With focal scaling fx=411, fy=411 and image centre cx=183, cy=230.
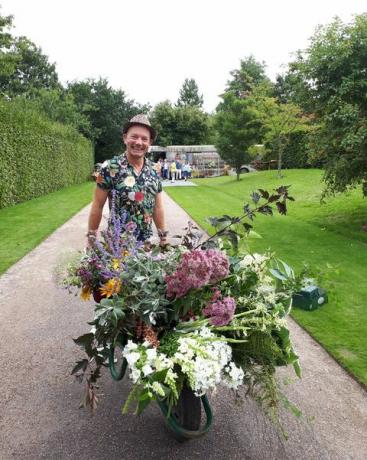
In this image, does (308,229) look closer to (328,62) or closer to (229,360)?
(328,62)

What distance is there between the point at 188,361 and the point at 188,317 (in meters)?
0.34

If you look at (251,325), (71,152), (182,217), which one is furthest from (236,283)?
(71,152)

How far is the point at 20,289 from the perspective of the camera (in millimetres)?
6016

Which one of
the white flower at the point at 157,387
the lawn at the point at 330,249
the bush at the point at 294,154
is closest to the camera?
the white flower at the point at 157,387

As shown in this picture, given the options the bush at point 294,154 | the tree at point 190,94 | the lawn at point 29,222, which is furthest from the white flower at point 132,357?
the tree at point 190,94

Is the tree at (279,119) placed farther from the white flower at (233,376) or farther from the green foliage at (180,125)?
the green foliage at (180,125)

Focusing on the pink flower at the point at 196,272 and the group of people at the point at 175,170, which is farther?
the group of people at the point at 175,170

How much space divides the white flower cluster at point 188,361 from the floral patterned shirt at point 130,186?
4.72ft

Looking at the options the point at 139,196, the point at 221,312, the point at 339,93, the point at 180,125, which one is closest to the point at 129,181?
the point at 139,196

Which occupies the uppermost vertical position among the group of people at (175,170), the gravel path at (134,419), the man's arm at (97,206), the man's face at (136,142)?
the man's face at (136,142)

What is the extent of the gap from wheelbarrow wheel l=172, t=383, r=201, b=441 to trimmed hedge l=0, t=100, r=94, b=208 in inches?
545

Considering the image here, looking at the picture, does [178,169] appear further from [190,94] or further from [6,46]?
[190,94]

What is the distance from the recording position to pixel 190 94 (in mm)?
85312

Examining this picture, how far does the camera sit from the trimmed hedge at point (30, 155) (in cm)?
1506
